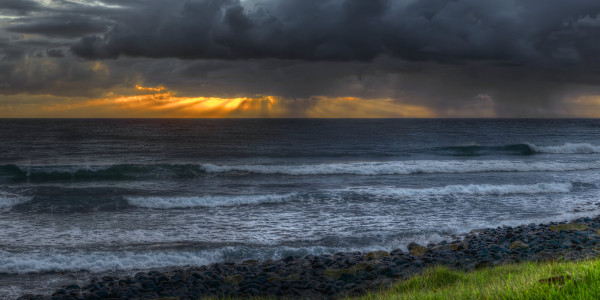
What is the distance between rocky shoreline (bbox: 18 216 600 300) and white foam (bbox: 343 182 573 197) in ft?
32.0

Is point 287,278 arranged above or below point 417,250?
above

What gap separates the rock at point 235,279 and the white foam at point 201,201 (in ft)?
36.1

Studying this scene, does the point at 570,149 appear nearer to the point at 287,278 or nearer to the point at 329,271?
the point at 329,271

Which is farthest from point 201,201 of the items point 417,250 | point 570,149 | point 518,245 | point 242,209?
point 570,149

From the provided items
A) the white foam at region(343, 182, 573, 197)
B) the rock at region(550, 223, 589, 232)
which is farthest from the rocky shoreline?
the white foam at region(343, 182, 573, 197)

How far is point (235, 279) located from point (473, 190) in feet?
59.0

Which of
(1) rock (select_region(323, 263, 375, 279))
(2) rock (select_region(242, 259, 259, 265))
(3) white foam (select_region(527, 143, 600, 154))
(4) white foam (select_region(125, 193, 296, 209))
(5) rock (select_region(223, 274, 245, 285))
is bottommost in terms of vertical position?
(2) rock (select_region(242, 259, 259, 265))

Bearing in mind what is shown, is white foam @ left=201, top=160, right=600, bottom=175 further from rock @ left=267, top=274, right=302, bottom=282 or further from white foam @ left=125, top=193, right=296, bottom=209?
rock @ left=267, top=274, right=302, bottom=282

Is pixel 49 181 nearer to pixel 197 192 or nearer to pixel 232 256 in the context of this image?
pixel 197 192

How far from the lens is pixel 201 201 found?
21.3 metres

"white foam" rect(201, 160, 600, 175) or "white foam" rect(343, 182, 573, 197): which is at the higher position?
"white foam" rect(201, 160, 600, 175)

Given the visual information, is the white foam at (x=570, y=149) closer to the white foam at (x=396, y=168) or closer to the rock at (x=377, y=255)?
the white foam at (x=396, y=168)

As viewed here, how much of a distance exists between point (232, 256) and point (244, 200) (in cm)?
858

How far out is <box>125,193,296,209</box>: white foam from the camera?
2091 cm
